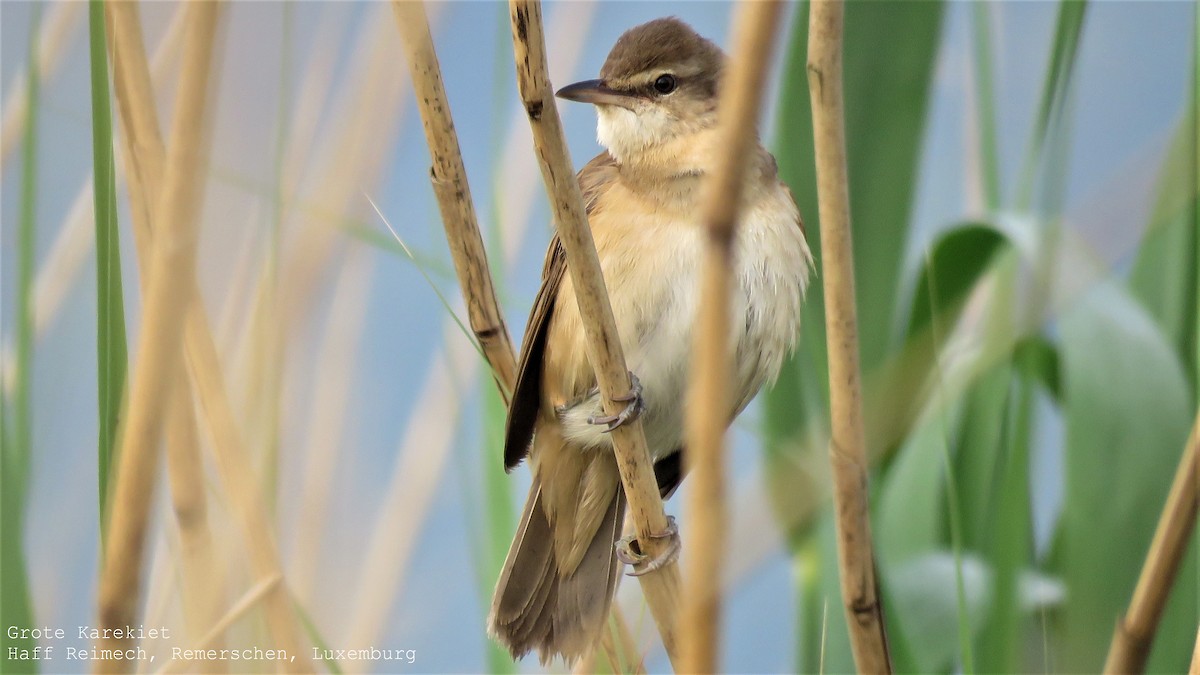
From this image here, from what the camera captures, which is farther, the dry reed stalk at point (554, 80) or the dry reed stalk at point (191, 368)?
the dry reed stalk at point (554, 80)

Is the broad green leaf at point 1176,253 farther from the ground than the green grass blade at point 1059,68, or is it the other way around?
the green grass blade at point 1059,68

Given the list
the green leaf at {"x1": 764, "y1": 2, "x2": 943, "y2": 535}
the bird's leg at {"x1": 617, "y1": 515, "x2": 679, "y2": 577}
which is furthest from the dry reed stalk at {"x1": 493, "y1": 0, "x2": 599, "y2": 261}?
the bird's leg at {"x1": 617, "y1": 515, "x2": 679, "y2": 577}

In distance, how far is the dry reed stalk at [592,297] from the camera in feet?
3.28

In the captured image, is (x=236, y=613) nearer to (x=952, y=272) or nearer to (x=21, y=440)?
(x=21, y=440)

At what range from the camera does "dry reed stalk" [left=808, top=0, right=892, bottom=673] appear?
120 centimetres

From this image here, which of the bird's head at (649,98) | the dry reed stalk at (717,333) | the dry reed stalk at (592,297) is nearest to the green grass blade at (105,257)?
the dry reed stalk at (592,297)

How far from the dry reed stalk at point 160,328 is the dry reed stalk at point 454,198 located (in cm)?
30

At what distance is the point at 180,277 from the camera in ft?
3.13

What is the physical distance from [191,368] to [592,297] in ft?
1.51

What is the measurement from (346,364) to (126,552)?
1.20 m

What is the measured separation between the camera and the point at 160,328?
36.8 inches

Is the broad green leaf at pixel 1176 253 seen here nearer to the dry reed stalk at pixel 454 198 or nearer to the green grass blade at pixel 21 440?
the dry reed stalk at pixel 454 198

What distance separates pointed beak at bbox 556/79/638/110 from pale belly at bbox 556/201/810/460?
272 millimetres

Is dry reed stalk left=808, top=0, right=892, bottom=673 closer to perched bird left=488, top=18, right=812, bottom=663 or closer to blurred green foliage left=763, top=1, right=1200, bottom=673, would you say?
blurred green foliage left=763, top=1, right=1200, bottom=673
